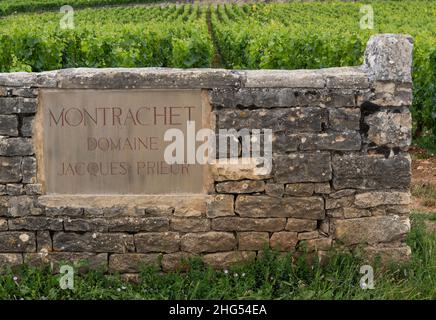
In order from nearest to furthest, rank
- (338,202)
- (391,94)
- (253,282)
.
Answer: (253,282) < (391,94) < (338,202)

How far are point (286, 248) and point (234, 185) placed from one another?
0.67 m

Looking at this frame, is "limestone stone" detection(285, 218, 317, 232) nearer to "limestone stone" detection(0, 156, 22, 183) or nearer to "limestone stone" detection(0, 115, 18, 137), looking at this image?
"limestone stone" detection(0, 156, 22, 183)

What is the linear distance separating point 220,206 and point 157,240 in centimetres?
57

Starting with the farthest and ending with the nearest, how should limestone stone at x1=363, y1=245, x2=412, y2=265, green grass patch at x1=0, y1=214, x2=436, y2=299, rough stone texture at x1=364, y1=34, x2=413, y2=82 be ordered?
limestone stone at x1=363, y1=245, x2=412, y2=265, rough stone texture at x1=364, y1=34, x2=413, y2=82, green grass patch at x1=0, y1=214, x2=436, y2=299

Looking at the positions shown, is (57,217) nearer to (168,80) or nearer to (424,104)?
(168,80)

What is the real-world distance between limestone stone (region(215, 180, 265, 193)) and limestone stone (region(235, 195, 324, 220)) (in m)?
0.06

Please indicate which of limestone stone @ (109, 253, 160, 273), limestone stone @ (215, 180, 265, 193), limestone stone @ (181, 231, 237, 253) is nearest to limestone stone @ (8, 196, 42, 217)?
limestone stone @ (109, 253, 160, 273)

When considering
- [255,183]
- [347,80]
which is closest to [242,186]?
[255,183]

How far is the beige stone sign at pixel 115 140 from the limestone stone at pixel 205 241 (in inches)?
13.9

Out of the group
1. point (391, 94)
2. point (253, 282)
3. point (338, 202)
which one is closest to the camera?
point (253, 282)

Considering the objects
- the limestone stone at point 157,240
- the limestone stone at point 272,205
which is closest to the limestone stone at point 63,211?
the limestone stone at point 157,240

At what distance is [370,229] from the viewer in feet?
16.3

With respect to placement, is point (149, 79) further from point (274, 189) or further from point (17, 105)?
point (274, 189)

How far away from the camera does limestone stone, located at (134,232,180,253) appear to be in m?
4.90
